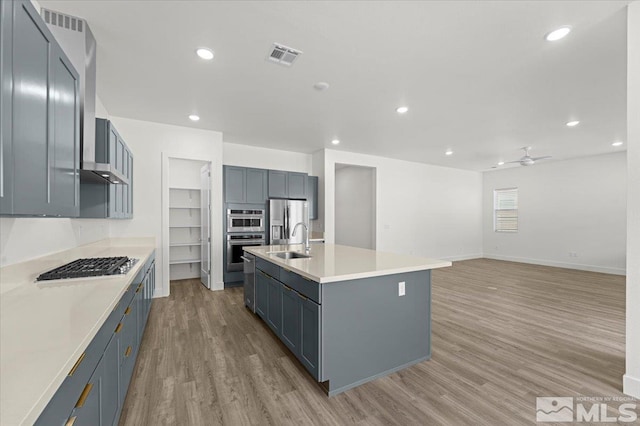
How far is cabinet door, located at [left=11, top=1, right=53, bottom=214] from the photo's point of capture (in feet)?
3.63

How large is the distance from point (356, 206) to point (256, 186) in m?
3.46

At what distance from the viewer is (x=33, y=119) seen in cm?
124

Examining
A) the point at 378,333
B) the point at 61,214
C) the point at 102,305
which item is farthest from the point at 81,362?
the point at 378,333

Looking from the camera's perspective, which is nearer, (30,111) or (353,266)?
(30,111)

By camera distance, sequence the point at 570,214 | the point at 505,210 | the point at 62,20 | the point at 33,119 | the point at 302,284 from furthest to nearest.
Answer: the point at 505,210
the point at 570,214
the point at 302,284
the point at 62,20
the point at 33,119

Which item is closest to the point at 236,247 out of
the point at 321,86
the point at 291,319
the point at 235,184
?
the point at 235,184

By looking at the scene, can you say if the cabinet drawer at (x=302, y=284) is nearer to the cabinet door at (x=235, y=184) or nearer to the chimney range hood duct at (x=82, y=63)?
the chimney range hood duct at (x=82, y=63)

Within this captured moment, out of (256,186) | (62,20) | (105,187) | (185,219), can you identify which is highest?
(62,20)

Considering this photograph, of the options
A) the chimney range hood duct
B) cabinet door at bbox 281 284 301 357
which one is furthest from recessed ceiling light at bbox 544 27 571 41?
the chimney range hood duct

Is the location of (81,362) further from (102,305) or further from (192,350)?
(192,350)

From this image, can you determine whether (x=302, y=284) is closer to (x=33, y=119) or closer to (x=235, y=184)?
(x=33, y=119)

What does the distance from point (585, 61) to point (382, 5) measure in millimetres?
2348

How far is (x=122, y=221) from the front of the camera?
167 inches

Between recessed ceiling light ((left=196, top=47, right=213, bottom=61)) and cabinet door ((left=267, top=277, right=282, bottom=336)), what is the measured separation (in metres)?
2.33
